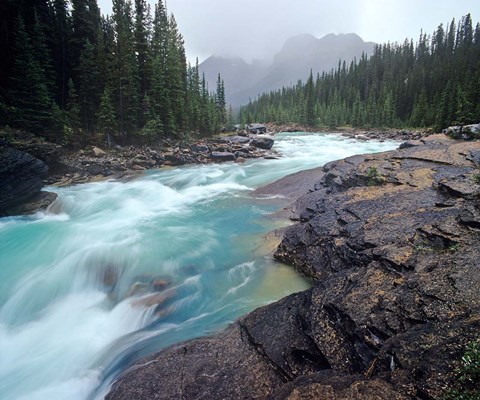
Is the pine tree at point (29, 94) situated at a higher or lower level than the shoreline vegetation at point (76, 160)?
higher

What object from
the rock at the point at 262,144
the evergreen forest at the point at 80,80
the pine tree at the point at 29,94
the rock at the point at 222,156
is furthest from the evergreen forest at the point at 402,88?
the pine tree at the point at 29,94

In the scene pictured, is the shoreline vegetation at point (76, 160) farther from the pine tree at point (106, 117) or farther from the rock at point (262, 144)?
the pine tree at point (106, 117)

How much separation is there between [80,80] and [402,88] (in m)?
84.4

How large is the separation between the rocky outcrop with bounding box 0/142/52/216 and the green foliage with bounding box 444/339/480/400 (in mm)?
18843

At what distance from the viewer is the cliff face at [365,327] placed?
3.54 metres

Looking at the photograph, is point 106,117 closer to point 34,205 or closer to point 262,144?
point 34,205

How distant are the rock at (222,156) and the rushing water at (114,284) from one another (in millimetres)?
13981

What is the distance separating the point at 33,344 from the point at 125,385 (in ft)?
11.9

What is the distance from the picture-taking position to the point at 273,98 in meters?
142

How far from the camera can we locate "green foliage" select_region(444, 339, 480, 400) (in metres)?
2.83

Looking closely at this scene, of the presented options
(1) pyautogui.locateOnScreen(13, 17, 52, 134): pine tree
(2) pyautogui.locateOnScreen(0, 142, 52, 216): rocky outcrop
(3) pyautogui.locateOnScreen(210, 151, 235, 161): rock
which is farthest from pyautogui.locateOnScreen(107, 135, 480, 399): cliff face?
(1) pyautogui.locateOnScreen(13, 17, 52, 134): pine tree

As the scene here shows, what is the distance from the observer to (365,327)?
468 cm

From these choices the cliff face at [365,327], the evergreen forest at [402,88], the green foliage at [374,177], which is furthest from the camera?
the evergreen forest at [402,88]

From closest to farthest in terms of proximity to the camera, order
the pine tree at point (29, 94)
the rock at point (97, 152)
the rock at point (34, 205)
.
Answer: the rock at point (34, 205) → the pine tree at point (29, 94) → the rock at point (97, 152)
